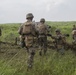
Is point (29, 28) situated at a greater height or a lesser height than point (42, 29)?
greater

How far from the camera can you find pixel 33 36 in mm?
13672

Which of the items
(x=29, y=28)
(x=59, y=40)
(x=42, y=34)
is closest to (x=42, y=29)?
(x=42, y=34)

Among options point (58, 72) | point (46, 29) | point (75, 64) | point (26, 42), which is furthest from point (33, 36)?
point (46, 29)

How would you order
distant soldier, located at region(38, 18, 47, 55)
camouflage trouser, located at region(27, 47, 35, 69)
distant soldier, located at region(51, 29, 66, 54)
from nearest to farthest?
camouflage trouser, located at region(27, 47, 35, 69) < distant soldier, located at region(38, 18, 47, 55) < distant soldier, located at region(51, 29, 66, 54)

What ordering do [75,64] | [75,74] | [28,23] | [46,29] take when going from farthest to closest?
[46,29] < [28,23] < [75,64] < [75,74]

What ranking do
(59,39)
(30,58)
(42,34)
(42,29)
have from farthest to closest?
(59,39) → (42,34) → (42,29) → (30,58)

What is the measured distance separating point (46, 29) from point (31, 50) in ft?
20.4

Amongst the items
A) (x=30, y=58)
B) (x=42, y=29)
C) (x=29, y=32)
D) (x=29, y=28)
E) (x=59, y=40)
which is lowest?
(x=59, y=40)

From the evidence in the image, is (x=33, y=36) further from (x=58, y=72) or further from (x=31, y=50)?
(x=58, y=72)

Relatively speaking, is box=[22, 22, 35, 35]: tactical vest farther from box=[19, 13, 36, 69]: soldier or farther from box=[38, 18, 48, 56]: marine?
box=[38, 18, 48, 56]: marine

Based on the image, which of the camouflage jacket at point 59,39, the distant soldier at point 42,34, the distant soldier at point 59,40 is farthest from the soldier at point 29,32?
the camouflage jacket at point 59,39

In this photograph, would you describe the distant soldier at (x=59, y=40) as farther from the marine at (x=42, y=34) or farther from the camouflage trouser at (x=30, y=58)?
the camouflage trouser at (x=30, y=58)

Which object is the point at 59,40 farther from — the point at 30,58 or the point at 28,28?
the point at 30,58

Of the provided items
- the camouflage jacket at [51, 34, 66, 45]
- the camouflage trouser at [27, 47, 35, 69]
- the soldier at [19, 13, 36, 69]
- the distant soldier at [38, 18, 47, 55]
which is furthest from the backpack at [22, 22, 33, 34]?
the camouflage jacket at [51, 34, 66, 45]
